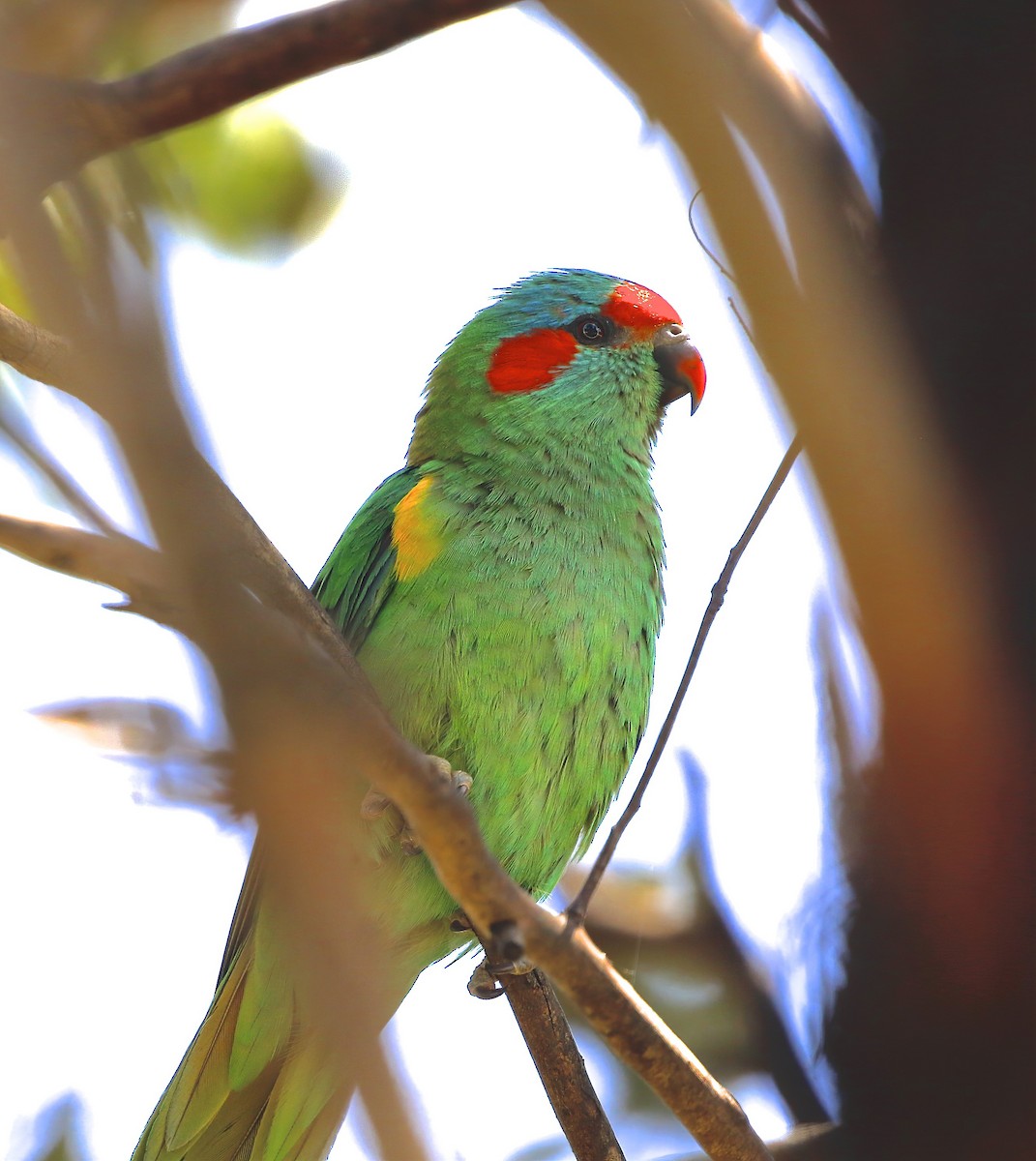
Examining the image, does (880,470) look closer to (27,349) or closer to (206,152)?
(27,349)

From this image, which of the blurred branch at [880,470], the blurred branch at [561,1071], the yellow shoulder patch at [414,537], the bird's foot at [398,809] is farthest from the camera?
the yellow shoulder patch at [414,537]

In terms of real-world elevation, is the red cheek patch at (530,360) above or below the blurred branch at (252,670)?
above

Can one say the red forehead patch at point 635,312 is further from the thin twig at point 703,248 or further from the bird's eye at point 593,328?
the thin twig at point 703,248

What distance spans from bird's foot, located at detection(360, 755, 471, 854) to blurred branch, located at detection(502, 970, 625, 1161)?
16.8 inches

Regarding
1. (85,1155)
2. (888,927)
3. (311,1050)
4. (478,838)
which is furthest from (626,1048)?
(85,1155)

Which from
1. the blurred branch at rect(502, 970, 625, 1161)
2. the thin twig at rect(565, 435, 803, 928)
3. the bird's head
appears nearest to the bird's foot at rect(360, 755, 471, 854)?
the blurred branch at rect(502, 970, 625, 1161)

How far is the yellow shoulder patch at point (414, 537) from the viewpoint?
3.32 meters

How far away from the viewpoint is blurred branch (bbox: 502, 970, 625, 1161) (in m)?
2.83

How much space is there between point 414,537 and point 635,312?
1324 mm

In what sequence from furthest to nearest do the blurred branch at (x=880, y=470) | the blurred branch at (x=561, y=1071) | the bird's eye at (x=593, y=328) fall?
the bird's eye at (x=593, y=328) < the blurred branch at (x=561, y=1071) < the blurred branch at (x=880, y=470)

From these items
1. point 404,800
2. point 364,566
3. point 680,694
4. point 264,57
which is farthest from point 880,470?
point 364,566

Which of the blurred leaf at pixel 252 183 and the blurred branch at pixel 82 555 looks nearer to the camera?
the blurred branch at pixel 82 555

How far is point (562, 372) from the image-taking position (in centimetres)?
401

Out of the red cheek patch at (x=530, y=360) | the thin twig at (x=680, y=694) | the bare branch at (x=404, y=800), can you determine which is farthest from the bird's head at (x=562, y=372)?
the bare branch at (x=404, y=800)
